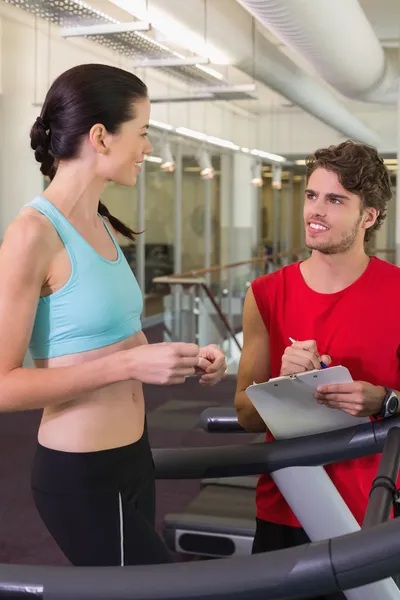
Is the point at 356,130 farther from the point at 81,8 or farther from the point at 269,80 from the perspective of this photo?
the point at 81,8

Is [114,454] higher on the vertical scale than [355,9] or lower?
lower

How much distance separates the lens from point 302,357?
166 cm

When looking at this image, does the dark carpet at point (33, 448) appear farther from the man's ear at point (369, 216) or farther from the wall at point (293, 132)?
the wall at point (293, 132)

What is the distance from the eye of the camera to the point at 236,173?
12.4 m

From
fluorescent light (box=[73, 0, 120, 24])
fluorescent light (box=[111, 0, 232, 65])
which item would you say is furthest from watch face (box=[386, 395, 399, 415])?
fluorescent light (box=[73, 0, 120, 24])

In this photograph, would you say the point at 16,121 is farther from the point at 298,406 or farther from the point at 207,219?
the point at 298,406

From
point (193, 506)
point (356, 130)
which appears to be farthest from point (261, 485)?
point (356, 130)

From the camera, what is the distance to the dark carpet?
12.1 ft

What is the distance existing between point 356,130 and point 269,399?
29.4 ft

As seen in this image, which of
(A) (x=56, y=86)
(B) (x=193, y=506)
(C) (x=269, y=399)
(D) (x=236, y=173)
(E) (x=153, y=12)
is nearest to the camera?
(A) (x=56, y=86)

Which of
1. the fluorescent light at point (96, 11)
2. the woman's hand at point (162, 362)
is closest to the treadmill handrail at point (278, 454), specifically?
the woman's hand at point (162, 362)

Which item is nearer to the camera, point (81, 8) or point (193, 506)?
point (193, 506)

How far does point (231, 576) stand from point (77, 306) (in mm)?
573

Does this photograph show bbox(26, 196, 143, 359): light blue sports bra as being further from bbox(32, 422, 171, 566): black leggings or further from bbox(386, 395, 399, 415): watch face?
bbox(386, 395, 399, 415): watch face
